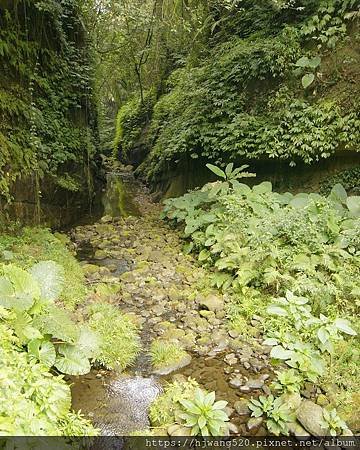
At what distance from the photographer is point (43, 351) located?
10.7 feet

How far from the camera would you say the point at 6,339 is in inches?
120

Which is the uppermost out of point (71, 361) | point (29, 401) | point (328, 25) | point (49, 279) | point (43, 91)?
point (328, 25)

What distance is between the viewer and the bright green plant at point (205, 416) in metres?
2.88

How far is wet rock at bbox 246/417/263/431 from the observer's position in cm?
314

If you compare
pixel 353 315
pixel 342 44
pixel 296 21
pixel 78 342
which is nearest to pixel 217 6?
pixel 296 21

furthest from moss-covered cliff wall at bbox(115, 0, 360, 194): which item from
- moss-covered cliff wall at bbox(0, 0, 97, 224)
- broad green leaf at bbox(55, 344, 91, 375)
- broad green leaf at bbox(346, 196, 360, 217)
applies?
broad green leaf at bbox(55, 344, 91, 375)

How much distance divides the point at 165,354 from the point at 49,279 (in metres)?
1.54

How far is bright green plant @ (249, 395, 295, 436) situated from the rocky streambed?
0.08 meters

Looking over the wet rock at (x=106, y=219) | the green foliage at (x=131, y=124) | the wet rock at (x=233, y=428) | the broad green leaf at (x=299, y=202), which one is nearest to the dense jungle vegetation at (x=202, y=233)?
the wet rock at (x=233, y=428)

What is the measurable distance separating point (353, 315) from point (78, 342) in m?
3.19

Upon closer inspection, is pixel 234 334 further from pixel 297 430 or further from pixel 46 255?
pixel 46 255

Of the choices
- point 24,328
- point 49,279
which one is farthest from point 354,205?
point 24,328

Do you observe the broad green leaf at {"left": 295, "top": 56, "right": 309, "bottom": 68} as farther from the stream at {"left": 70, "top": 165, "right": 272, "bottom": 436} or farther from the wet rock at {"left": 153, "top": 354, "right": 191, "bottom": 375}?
the wet rock at {"left": 153, "top": 354, "right": 191, "bottom": 375}

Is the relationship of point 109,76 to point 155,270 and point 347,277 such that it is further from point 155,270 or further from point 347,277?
point 347,277
